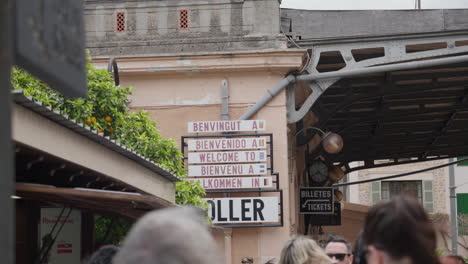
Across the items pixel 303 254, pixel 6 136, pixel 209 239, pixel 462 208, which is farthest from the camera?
pixel 462 208

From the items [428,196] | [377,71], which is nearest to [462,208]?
[428,196]

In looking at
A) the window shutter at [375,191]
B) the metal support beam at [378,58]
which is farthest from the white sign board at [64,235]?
the window shutter at [375,191]

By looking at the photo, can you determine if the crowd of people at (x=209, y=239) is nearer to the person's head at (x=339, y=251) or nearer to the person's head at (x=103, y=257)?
the person's head at (x=103, y=257)

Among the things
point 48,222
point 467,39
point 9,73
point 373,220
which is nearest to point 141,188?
point 48,222

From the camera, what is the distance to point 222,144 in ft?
52.2

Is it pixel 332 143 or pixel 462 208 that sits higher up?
pixel 332 143

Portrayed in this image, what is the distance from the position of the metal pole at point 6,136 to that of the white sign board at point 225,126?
45.4 feet

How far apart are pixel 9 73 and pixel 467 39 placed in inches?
584

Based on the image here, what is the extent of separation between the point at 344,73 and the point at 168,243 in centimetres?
1427

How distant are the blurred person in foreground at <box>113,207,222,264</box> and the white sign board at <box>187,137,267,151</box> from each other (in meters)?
13.8

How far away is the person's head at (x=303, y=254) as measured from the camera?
5605mm

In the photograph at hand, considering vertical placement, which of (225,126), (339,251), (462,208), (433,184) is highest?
(433,184)

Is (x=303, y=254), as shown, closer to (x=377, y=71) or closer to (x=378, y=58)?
(x=377, y=71)

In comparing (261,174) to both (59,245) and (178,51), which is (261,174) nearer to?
(178,51)
